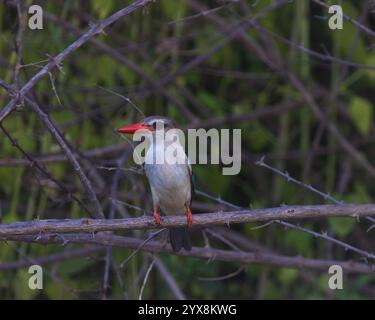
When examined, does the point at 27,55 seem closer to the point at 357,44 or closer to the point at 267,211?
the point at 357,44

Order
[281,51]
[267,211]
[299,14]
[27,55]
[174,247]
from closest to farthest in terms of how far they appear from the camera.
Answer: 1. [267,211]
2. [174,247]
3. [27,55]
4. [299,14]
5. [281,51]

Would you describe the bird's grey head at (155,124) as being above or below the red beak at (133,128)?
above

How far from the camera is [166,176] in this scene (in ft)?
13.0

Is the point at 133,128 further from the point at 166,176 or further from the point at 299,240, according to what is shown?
the point at 299,240

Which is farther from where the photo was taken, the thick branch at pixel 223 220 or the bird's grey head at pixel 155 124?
the bird's grey head at pixel 155 124

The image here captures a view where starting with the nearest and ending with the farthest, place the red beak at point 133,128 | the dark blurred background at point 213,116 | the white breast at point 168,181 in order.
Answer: the red beak at point 133,128 < the white breast at point 168,181 < the dark blurred background at point 213,116

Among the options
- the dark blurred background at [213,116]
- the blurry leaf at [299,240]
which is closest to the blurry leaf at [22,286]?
the dark blurred background at [213,116]

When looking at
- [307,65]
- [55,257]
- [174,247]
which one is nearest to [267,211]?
[174,247]

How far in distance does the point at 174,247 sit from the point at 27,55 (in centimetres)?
180

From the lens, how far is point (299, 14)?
5367 mm

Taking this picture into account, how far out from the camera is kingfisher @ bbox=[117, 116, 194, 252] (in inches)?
156

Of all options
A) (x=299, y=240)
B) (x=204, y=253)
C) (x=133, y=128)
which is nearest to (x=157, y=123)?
(x=133, y=128)

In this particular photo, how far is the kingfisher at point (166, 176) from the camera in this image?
3975 mm

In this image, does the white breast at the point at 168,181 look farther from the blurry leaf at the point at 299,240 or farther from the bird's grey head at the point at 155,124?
the blurry leaf at the point at 299,240
